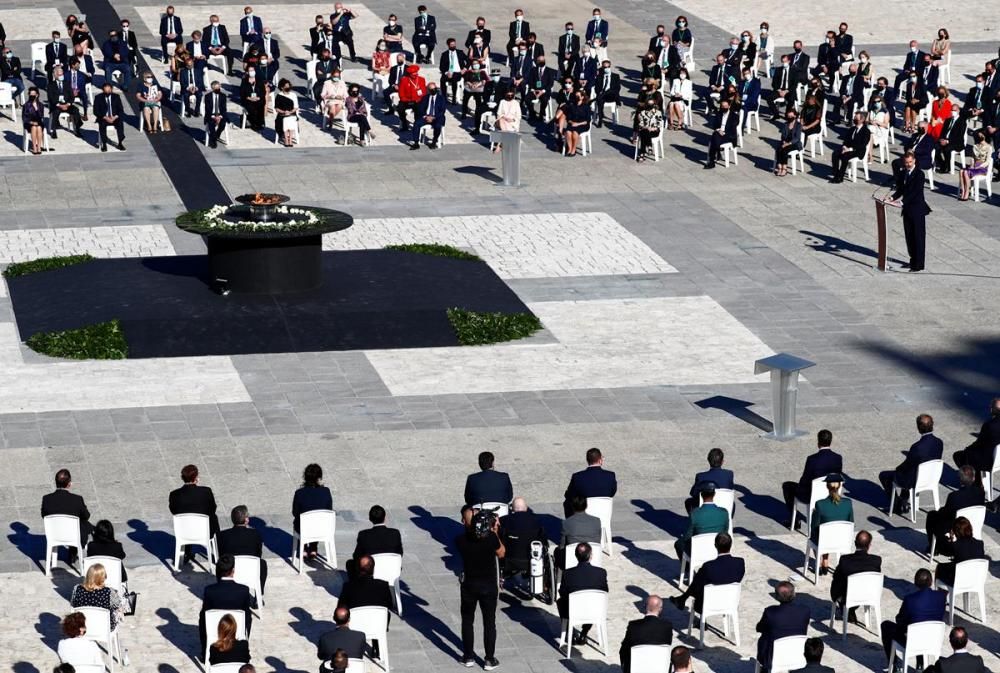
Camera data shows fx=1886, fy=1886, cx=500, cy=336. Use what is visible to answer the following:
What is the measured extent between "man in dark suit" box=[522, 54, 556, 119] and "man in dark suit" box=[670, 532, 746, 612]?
24.3 metres

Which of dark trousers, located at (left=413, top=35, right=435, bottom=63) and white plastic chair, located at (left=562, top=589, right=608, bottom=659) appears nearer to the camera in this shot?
white plastic chair, located at (left=562, top=589, right=608, bottom=659)

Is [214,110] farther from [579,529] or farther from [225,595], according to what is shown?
[225,595]

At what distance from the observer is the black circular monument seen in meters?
26.5

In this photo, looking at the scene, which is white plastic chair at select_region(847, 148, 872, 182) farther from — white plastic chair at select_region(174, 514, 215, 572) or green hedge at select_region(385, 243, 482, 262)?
white plastic chair at select_region(174, 514, 215, 572)

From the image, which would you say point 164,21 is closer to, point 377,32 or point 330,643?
point 377,32

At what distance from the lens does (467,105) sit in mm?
40500

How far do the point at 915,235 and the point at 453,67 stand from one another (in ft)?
48.3

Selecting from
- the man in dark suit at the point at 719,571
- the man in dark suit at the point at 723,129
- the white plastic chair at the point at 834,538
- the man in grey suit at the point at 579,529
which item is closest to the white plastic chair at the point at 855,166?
the man in dark suit at the point at 723,129

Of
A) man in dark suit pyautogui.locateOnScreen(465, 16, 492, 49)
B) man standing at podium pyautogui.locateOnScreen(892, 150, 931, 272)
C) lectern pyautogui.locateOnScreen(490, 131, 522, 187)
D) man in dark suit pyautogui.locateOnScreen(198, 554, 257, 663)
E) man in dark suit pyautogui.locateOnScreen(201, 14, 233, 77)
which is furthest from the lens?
man in dark suit pyautogui.locateOnScreen(465, 16, 492, 49)

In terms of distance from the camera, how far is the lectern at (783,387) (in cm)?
2192

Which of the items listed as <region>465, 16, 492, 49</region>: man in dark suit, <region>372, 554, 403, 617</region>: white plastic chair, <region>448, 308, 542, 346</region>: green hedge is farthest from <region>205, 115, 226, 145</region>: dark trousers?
<region>372, 554, 403, 617</region>: white plastic chair

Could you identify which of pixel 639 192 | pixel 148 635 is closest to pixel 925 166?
pixel 639 192

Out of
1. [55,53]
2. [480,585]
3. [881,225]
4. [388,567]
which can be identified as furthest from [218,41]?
[480,585]

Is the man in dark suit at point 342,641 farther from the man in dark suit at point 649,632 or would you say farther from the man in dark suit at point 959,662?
the man in dark suit at point 959,662
